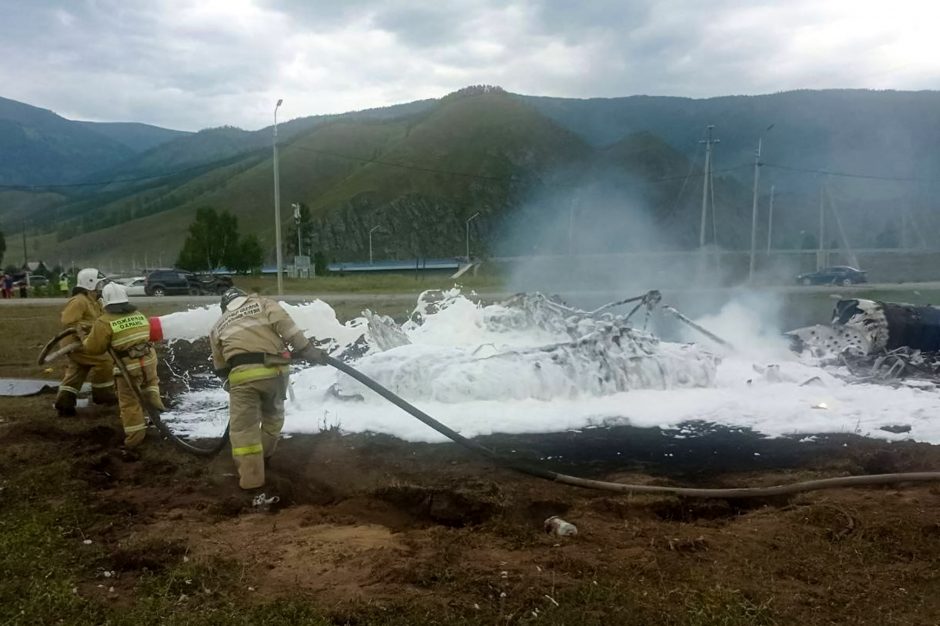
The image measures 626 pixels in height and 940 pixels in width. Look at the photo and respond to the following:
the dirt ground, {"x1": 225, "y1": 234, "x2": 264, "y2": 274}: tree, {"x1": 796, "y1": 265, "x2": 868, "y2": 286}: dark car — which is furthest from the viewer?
{"x1": 225, "y1": 234, "x2": 264, "y2": 274}: tree

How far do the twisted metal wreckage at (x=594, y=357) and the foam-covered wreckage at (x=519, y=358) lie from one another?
16mm

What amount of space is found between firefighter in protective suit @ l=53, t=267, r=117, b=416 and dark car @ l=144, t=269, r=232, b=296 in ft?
95.6

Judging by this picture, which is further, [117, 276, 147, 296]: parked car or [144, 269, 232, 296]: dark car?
[117, 276, 147, 296]: parked car

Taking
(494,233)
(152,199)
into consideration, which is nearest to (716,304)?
(494,233)

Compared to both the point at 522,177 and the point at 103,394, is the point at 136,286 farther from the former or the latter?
the point at 522,177

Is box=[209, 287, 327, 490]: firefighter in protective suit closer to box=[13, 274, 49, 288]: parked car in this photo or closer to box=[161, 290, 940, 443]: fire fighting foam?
box=[161, 290, 940, 443]: fire fighting foam

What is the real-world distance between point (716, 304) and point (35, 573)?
19865mm

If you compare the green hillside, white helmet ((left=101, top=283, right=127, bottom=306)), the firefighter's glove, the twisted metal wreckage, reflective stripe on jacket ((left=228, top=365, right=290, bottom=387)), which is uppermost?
the green hillside

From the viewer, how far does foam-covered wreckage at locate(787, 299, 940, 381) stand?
10.8 metres

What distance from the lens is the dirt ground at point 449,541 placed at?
12.3 ft

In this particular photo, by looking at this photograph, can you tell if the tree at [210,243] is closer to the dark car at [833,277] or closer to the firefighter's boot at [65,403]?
the dark car at [833,277]

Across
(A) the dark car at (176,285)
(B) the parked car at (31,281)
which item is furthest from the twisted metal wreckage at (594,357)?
(B) the parked car at (31,281)

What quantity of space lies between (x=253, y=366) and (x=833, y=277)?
46519mm

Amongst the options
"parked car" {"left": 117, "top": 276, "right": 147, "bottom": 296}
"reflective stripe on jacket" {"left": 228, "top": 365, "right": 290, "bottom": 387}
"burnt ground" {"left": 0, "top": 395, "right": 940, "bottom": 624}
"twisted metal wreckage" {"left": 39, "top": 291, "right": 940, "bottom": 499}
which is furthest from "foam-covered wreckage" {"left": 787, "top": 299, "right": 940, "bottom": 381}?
"parked car" {"left": 117, "top": 276, "right": 147, "bottom": 296}
